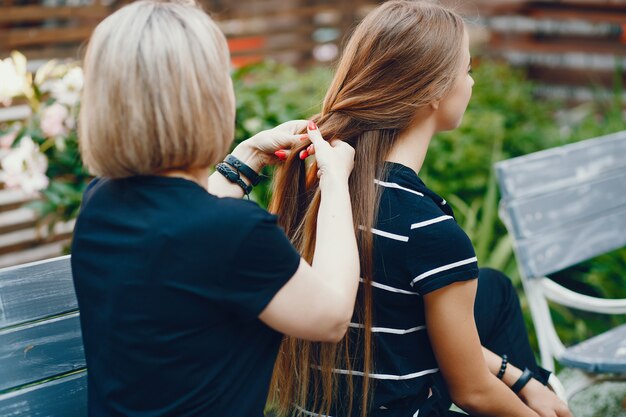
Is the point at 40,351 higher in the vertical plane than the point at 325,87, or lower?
lower

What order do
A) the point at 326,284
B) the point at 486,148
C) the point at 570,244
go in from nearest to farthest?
the point at 326,284, the point at 570,244, the point at 486,148

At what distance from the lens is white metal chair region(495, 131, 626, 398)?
235 centimetres

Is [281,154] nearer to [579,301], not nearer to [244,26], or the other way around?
[579,301]

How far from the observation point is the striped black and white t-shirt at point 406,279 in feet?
5.24

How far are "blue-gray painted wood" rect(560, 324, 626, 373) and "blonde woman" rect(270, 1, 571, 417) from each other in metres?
0.48

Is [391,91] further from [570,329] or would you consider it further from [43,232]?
[43,232]

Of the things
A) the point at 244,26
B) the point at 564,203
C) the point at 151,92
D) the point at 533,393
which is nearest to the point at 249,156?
the point at 151,92

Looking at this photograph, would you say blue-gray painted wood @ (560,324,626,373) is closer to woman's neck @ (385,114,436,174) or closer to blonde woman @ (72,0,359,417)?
woman's neck @ (385,114,436,174)

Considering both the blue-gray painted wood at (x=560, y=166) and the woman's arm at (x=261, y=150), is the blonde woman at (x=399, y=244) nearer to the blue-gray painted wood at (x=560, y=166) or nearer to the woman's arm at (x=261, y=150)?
the woman's arm at (x=261, y=150)

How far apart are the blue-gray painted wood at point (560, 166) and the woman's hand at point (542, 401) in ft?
2.62

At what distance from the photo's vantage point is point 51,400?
171cm

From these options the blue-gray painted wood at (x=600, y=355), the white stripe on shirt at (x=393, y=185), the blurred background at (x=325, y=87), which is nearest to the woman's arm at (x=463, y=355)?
the white stripe on shirt at (x=393, y=185)

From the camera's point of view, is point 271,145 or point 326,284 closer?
point 326,284

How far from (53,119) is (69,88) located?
17 centimetres
